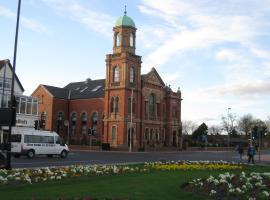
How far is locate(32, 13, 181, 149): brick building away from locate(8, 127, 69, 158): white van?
2905 centimetres

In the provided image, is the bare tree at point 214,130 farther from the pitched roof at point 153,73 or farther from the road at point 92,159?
the road at point 92,159

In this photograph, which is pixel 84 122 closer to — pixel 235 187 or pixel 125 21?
pixel 125 21

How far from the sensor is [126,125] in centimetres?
7088

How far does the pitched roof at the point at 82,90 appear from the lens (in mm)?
80925

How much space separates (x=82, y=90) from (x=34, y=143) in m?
48.7

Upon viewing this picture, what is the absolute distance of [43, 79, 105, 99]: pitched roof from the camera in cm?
8093

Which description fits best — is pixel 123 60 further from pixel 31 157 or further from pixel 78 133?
pixel 31 157

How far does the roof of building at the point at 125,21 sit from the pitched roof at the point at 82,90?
41.7ft

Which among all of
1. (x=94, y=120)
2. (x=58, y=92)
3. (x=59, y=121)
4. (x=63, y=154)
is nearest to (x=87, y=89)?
(x=58, y=92)

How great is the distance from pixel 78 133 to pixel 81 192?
6955 centimetres

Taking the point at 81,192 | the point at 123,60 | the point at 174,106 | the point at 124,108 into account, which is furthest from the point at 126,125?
the point at 81,192

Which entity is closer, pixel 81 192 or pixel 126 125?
pixel 81 192

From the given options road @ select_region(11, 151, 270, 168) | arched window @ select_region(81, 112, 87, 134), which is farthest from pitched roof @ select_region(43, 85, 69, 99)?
road @ select_region(11, 151, 270, 168)

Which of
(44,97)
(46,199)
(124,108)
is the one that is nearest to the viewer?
(46,199)
